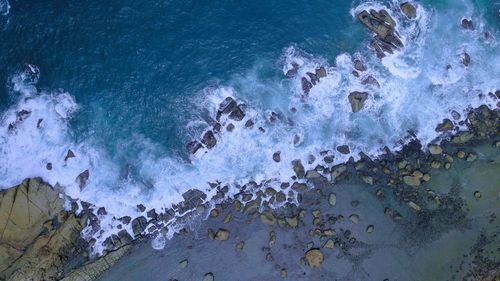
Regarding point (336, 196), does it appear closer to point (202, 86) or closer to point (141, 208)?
point (202, 86)

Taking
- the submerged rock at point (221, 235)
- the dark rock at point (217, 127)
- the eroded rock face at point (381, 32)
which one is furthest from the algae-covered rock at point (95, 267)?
the eroded rock face at point (381, 32)

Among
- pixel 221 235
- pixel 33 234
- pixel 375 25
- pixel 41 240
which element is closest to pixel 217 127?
pixel 221 235

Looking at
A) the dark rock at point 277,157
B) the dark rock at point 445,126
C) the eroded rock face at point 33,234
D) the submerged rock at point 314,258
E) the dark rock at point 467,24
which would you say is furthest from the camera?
the dark rock at point 467,24

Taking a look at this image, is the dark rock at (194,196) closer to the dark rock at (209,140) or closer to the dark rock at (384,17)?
the dark rock at (209,140)

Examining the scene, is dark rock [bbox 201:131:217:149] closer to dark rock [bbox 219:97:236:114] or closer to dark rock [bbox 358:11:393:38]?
dark rock [bbox 219:97:236:114]

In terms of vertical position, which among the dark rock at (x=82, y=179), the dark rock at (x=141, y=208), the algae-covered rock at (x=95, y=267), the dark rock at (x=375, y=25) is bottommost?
the algae-covered rock at (x=95, y=267)

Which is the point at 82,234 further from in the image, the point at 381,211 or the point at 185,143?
the point at 381,211

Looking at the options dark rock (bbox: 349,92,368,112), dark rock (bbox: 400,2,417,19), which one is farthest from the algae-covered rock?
dark rock (bbox: 400,2,417,19)

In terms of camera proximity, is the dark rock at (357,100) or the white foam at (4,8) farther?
the white foam at (4,8)

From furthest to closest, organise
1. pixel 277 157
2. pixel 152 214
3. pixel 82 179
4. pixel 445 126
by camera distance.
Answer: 1. pixel 445 126
2. pixel 277 157
3. pixel 82 179
4. pixel 152 214
